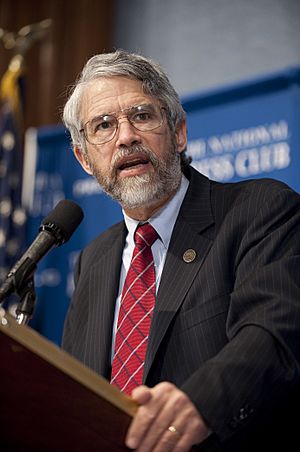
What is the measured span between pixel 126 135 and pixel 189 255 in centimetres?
48

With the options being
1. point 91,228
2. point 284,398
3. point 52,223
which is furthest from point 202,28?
point 284,398

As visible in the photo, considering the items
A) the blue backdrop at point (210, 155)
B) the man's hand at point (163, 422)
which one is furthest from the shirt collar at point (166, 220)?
the blue backdrop at point (210, 155)

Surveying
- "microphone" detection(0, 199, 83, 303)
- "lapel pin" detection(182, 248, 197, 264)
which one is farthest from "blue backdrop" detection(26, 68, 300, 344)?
"microphone" detection(0, 199, 83, 303)

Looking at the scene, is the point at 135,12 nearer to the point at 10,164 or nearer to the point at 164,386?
the point at 10,164

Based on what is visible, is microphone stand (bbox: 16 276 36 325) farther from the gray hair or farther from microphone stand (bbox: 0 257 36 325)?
the gray hair

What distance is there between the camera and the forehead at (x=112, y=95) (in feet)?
8.09

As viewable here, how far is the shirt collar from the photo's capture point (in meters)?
2.37

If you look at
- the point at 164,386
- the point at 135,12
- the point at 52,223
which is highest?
the point at 135,12

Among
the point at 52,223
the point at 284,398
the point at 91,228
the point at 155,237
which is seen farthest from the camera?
the point at 91,228

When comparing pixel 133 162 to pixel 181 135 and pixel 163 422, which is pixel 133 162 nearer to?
Result: pixel 181 135

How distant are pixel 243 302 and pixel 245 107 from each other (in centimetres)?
207

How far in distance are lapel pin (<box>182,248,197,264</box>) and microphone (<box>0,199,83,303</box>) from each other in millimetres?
326

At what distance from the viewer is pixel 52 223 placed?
2.13 meters

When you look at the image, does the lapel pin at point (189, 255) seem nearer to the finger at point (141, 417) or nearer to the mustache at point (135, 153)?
the mustache at point (135, 153)
